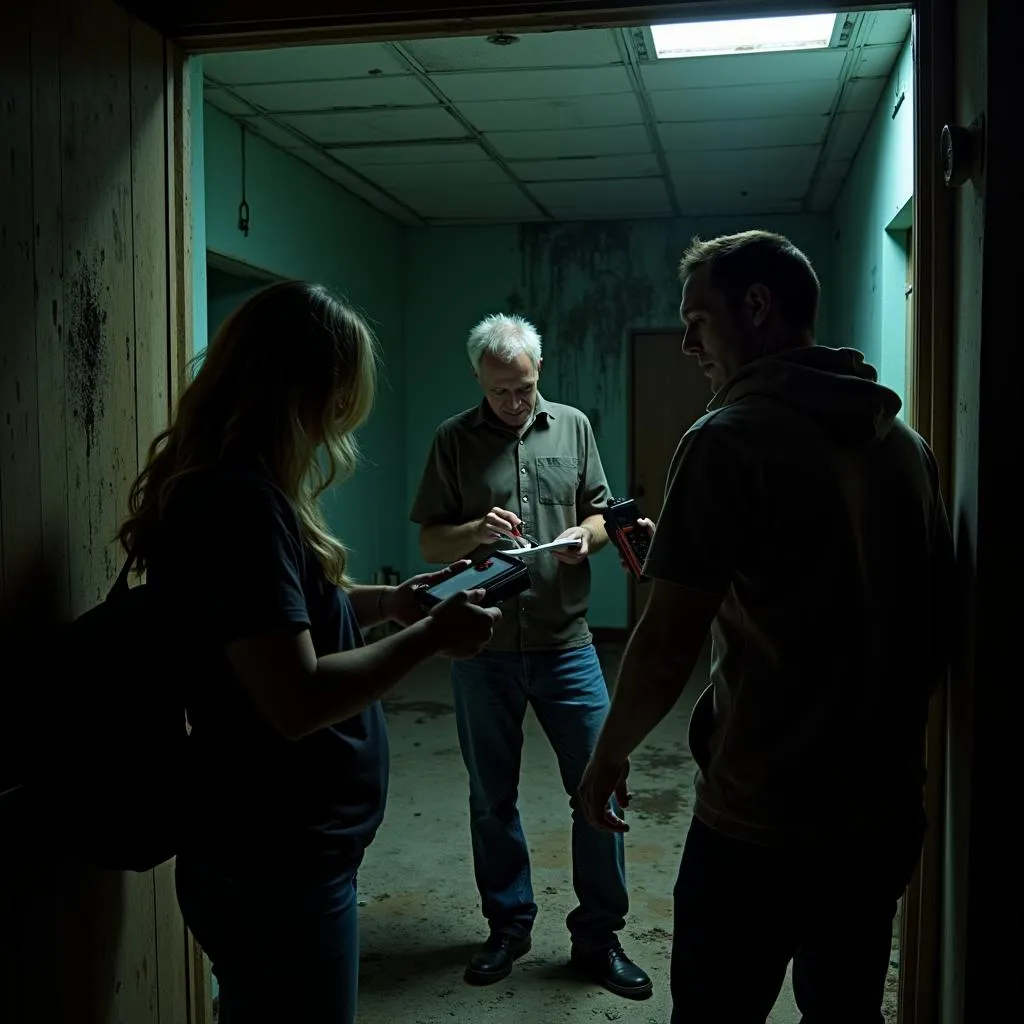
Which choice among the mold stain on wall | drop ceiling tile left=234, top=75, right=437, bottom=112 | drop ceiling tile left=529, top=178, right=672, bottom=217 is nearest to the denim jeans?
drop ceiling tile left=234, top=75, right=437, bottom=112

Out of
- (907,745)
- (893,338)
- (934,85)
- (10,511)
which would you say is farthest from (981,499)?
(893,338)

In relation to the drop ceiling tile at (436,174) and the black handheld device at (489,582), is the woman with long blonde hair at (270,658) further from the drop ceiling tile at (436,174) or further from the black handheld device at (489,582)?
the drop ceiling tile at (436,174)

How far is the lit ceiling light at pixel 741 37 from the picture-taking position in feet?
11.3

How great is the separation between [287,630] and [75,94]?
90 centimetres

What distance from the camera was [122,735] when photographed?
1.18 m

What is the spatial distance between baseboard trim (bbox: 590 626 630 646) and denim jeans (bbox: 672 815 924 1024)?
530cm

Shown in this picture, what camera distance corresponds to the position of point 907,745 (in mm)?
1295

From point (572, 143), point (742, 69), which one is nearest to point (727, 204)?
point (572, 143)

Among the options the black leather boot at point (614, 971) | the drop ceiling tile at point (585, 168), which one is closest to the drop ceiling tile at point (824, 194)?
the drop ceiling tile at point (585, 168)

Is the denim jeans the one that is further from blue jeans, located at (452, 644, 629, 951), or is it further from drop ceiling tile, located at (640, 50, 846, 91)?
drop ceiling tile, located at (640, 50, 846, 91)

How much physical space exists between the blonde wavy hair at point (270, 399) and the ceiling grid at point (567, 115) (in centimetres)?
206

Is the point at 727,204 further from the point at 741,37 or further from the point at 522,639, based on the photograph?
the point at 522,639

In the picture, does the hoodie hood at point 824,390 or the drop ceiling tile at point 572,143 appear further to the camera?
the drop ceiling tile at point 572,143

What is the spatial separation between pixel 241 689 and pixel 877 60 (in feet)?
11.6
